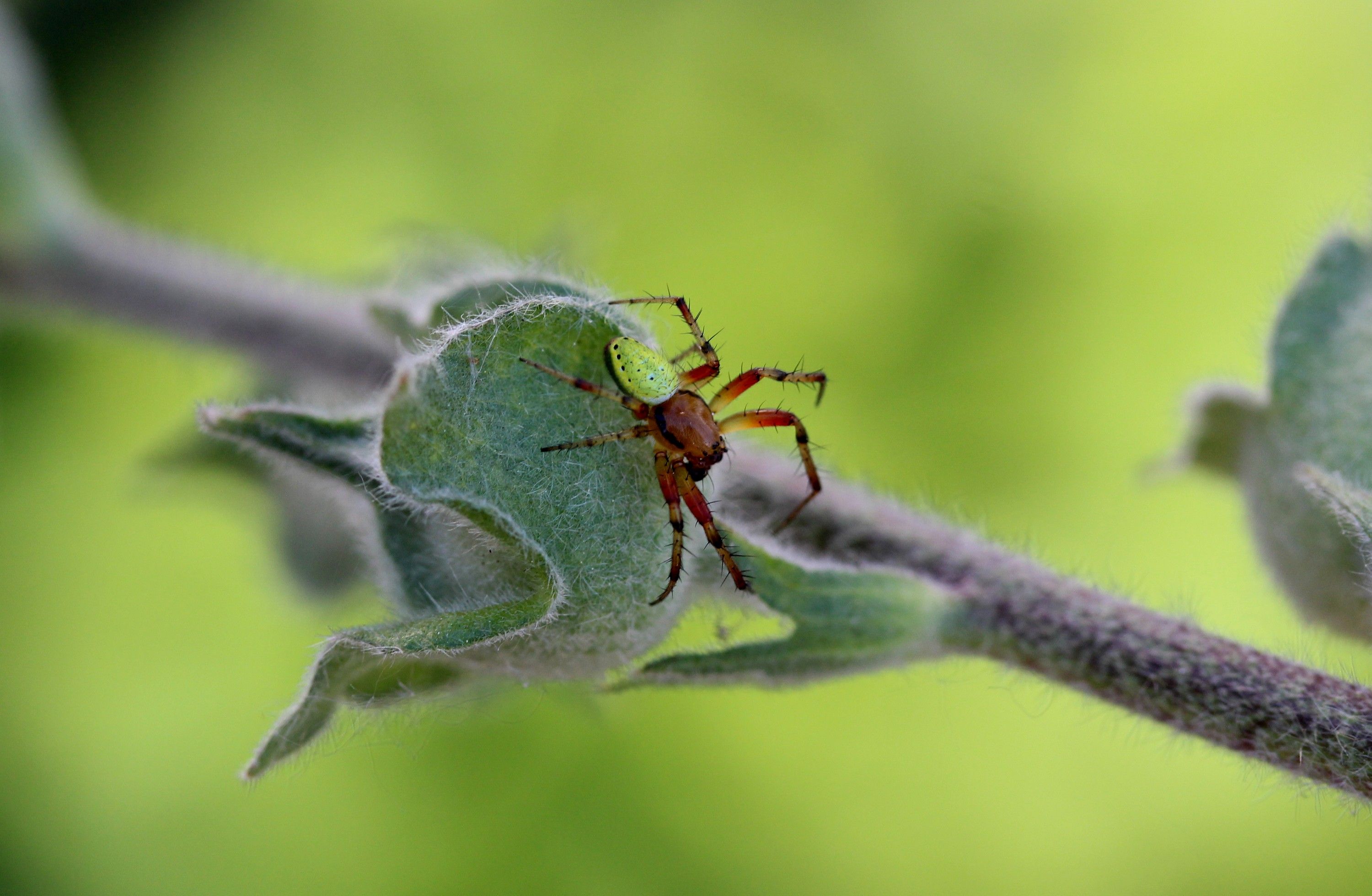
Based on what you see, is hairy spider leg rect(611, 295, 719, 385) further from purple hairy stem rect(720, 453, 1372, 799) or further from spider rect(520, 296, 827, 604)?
purple hairy stem rect(720, 453, 1372, 799)

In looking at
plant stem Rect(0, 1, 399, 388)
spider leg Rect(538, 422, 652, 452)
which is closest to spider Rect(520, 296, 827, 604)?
spider leg Rect(538, 422, 652, 452)

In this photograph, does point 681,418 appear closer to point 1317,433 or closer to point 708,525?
point 708,525

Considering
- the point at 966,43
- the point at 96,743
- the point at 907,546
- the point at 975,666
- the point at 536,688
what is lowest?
the point at 975,666

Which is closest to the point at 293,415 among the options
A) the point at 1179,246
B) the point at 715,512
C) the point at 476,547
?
the point at 476,547

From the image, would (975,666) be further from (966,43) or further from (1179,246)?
(966,43)

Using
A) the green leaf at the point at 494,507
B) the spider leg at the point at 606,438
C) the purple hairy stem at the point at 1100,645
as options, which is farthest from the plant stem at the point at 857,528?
the spider leg at the point at 606,438

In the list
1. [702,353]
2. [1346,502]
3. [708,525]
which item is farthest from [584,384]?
[1346,502]
